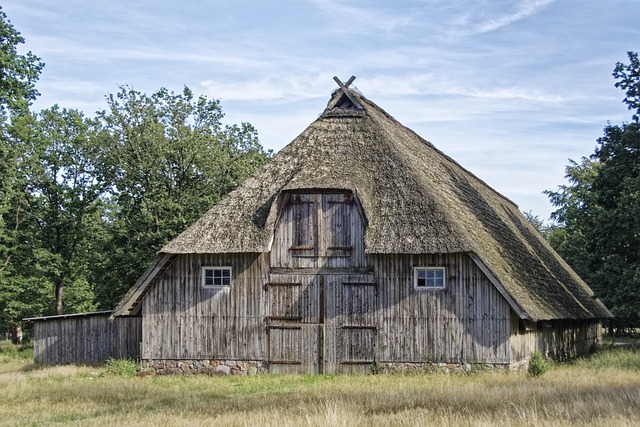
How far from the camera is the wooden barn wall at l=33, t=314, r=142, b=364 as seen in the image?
2870 cm

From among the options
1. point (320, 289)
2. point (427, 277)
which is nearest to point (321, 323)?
point (320, 289)

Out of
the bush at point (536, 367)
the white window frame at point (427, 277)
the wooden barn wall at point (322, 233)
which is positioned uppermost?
the wooden barn wall at point (322, 233)

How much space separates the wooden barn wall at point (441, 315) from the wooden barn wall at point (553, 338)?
0.73m

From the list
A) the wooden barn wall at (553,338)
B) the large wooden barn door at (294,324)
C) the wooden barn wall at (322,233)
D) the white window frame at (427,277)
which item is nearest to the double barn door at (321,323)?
the large wooden barn door at (294,324)

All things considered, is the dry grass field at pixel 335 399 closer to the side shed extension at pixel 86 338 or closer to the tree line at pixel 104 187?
the side shed extension at pixel 86 338

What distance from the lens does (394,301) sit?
2458 cm

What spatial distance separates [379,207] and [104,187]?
24.8 m

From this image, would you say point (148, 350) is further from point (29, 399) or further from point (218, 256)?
point (29, 399)

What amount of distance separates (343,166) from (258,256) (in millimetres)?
3821

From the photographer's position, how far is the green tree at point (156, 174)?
127 ft

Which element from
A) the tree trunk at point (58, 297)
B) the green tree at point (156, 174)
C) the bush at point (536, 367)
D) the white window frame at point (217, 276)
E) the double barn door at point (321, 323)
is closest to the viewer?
the bush at point (536, 367)

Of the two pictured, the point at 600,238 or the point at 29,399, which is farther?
the point at 600,238

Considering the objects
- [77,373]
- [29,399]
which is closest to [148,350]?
[77,373]

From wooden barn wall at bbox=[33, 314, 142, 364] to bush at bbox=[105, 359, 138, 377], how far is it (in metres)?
1.83
